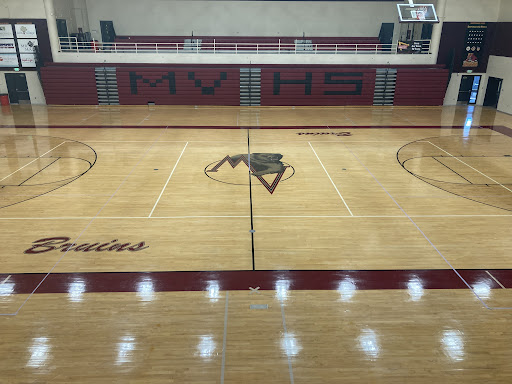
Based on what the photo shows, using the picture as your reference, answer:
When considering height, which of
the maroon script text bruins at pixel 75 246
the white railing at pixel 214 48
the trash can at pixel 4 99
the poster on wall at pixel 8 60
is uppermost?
the white railing at pixel 214 48

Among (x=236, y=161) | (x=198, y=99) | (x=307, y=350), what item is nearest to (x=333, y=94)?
(x=198, y=99)

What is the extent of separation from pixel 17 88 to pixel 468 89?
2510 centimetres

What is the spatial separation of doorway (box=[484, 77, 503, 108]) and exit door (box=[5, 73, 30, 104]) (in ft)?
83.6

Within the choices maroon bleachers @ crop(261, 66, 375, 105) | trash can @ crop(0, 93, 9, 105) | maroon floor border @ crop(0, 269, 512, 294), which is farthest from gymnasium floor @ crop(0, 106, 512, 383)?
trash can @ crop(0, 93, 9, 105)

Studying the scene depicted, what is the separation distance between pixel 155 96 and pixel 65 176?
11.6 meters

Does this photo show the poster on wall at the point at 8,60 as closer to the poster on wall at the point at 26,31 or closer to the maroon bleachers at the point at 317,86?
the poster on wall at the point at 26,31

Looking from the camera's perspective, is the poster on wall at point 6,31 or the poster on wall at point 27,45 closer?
the poster on wall at point 6,31

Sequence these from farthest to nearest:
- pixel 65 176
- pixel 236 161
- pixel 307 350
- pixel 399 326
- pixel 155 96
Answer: pixel 155 96 < pixel 236 161 < pixel 65 176 < pixel 399 326 < pixel 307 350

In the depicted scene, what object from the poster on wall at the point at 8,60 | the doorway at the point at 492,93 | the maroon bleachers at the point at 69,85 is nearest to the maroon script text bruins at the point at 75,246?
the maroon bleachers at the point at 69,85

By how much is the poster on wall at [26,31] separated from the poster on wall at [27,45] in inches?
7.7

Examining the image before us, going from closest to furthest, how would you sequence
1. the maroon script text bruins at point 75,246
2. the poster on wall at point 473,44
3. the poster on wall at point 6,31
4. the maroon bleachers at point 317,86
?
the maroon script text bruins at point 75,246, the poster on wall at point 6,31, the poster on wall at point 473,44, the maroon bleachers at point 317,86

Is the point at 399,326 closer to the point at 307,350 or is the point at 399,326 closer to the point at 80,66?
the point at 307,350

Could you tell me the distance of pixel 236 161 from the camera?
512 inches

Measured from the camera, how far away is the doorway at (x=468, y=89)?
22.9 meters
